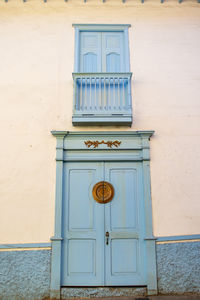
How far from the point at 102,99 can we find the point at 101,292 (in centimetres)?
394

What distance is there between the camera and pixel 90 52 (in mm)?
6648

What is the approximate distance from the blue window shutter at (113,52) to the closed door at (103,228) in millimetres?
2274

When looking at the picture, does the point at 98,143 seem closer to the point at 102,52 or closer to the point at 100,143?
the point at 100,143

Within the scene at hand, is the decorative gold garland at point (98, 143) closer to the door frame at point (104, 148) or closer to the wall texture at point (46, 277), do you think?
the door frame at point (104, 148)

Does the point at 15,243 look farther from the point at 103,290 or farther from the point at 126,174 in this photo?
the point at 126,174

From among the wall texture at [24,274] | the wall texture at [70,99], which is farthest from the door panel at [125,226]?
the wall texture at [24,274]

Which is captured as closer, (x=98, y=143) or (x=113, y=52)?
(x=98, y=143)

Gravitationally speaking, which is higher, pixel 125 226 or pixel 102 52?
pixel 102 52

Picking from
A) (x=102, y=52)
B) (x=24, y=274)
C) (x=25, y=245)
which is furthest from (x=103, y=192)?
(x=102, y=52)

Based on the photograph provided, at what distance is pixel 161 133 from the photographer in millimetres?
6121

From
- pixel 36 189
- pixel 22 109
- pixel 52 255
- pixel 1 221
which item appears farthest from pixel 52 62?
pixel 52 255

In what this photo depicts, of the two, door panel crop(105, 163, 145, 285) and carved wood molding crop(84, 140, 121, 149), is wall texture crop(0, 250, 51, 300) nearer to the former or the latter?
door panel crop(105, 163, 145, 285)

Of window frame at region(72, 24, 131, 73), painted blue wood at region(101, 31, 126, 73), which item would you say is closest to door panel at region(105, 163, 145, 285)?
painted blue wood at region(101, 31, 126, 73)

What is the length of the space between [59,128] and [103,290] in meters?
3.36
